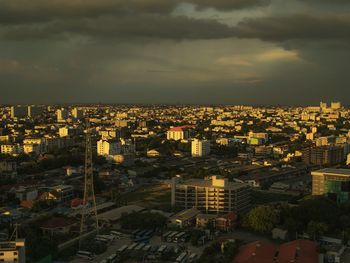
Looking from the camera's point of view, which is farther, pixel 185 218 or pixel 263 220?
pixel 185 218

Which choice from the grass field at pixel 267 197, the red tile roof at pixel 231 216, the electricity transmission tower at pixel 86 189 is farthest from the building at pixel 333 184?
the electricity transmission tower at pixel 86 189

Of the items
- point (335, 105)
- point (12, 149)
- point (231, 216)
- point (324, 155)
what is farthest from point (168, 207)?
point (335, 105)

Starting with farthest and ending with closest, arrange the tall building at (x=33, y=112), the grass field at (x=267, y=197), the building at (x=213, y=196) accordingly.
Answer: the tall building at (x=33, y=112), the grass field at (x=267, y=197), the building at (x=213, y=196)

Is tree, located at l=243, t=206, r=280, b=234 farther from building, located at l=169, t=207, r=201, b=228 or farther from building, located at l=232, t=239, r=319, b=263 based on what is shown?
building, located at l=232, t=239, r=319, b=263

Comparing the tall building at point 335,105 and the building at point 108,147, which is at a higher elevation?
the tall building at point 335,105

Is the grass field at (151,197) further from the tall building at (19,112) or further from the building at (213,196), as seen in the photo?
the tall building at (19,112)

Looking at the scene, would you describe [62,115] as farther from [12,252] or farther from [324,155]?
[12,252]

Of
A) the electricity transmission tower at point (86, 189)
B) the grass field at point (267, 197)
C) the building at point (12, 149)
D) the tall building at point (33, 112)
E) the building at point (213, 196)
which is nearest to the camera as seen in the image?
the electricity transmission tower at point (86, 189)

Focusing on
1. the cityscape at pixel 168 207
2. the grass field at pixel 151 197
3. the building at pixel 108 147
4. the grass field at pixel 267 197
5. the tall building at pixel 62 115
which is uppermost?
the tall building at pixel 62 115
